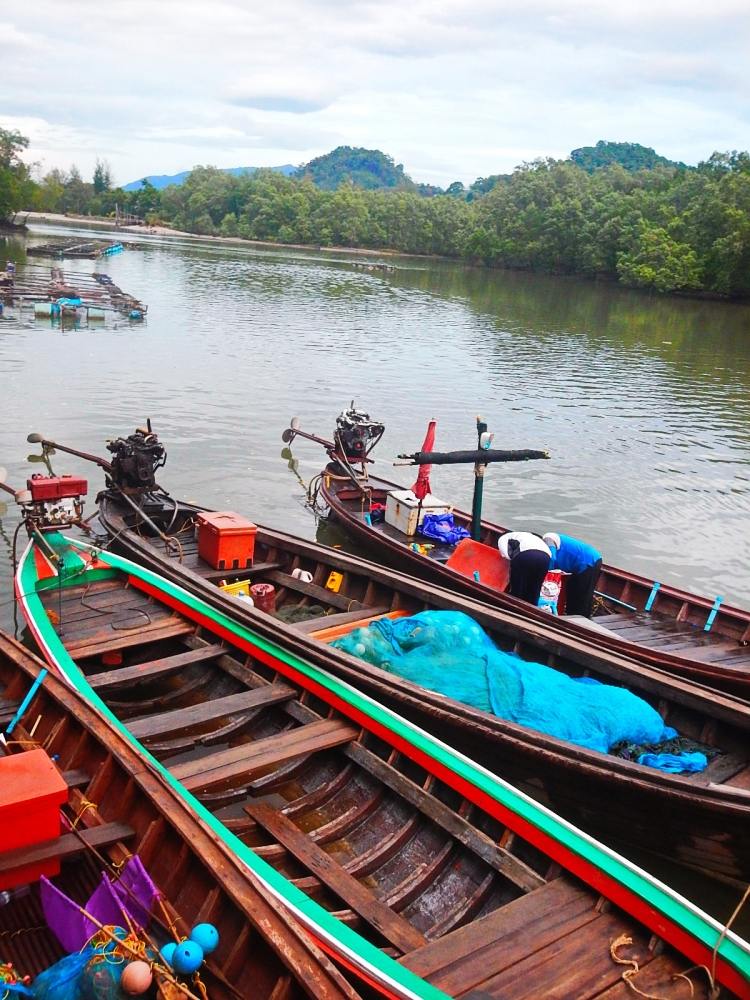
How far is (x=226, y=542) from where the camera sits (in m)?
10.8

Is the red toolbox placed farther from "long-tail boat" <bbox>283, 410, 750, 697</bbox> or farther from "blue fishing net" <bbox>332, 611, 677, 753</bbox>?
"long-tail boat" <bbox>283, 410, 750, 697</bbox>

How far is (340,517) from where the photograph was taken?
45.5 feet

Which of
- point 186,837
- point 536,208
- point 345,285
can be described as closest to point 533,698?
point 186,837

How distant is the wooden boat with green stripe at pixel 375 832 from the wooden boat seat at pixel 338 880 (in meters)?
0.01

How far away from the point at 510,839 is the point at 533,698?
1.91 meters

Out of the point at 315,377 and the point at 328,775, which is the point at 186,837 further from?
the point at 315,377

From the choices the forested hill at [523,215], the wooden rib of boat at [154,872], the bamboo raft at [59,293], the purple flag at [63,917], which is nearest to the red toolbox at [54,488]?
the wooden rib of boat at [154,872]

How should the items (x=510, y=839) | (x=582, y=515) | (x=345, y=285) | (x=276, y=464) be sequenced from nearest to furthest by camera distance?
(x=510, y=839), (x=582, y=515), (x=276, y=464), (x=345, y=285)

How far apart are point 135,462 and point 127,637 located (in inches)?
158

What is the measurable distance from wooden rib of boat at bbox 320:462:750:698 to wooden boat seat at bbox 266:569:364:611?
5.09 feet

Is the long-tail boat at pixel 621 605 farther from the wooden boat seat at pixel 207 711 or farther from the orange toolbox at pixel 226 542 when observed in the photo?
the wooden boat seat at pixel 207 711

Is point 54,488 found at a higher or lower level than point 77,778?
higher

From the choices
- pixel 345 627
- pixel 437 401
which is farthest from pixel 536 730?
pixel 437 401

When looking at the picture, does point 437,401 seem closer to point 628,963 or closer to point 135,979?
point 628,963
